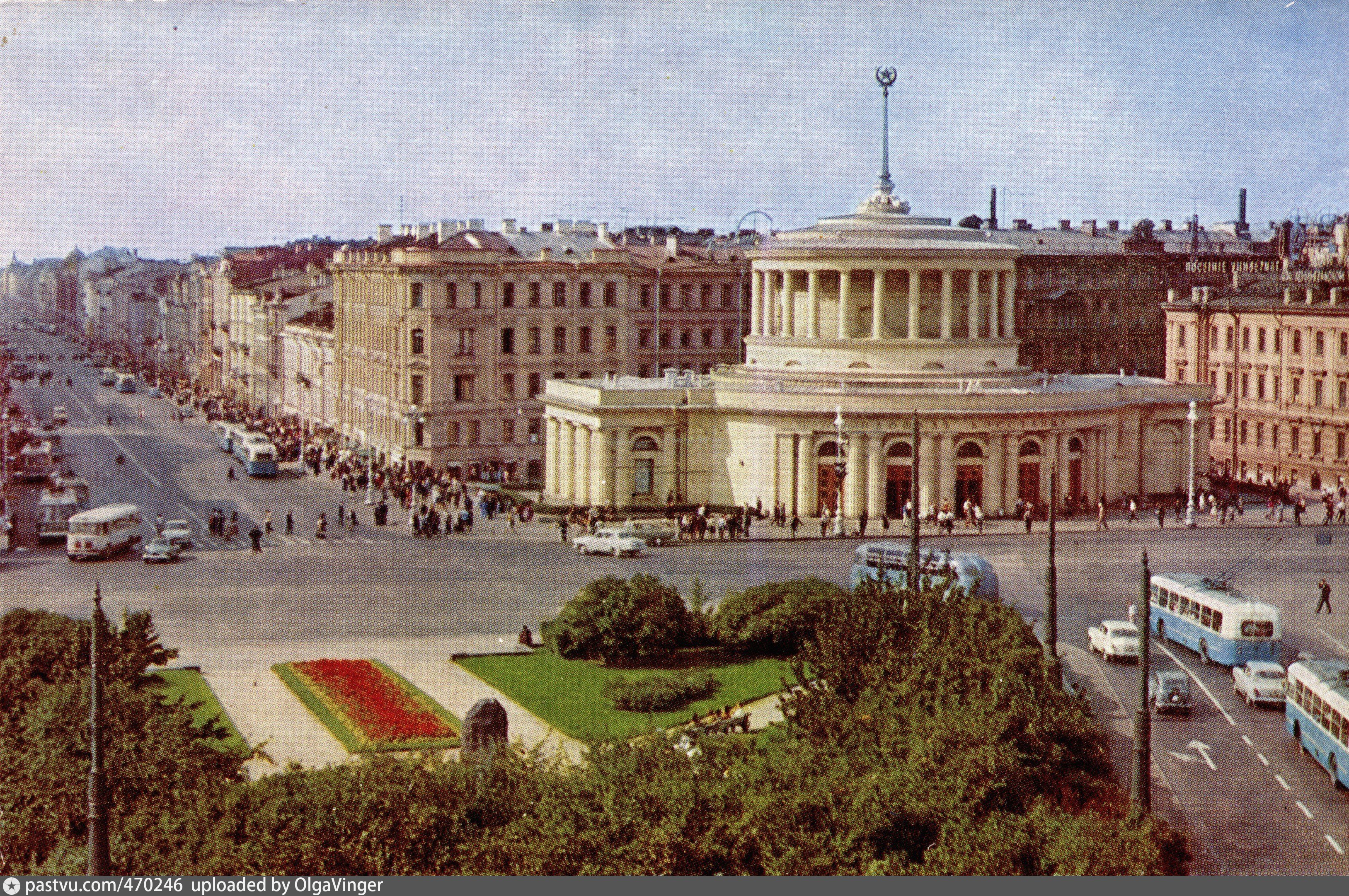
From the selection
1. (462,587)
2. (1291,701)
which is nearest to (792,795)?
(1291,701)

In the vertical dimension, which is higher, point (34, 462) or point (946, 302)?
point (946, 302)

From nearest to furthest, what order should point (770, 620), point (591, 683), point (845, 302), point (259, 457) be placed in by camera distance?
point (591, 683) → point (770, 620) → point (845, 302) → point (259, 457)

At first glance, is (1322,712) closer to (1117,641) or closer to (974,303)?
(1117,641)

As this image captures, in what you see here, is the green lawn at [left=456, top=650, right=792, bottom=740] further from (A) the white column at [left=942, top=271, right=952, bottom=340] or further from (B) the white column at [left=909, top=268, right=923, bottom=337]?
(A) the white column at [left=942, top=271, right=952, bottom=340]

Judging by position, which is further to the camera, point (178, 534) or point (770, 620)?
point (178, 534)

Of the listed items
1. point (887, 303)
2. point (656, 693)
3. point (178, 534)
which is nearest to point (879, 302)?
point (887, 303)

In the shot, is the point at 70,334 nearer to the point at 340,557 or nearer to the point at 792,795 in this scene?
the point at 340,557

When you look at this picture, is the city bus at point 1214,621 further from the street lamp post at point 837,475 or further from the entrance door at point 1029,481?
the entrance door at point 1029,481
